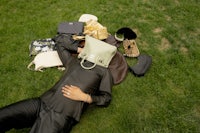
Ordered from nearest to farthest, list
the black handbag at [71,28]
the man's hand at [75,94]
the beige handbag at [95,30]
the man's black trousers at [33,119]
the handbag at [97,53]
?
the man's black trousers at [33,119] < the man's hand at [75,94] < the handbag at [97,53] < the beige handbag at [95,30] < the black handbag at [71,28]

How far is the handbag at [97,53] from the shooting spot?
4527 millimetres

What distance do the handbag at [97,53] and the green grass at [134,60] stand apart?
0.65 meters

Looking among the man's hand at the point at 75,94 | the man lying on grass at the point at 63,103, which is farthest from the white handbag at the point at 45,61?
the man's hand at the point at 75,94

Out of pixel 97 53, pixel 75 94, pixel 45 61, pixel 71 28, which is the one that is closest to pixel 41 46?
pixel 45 61

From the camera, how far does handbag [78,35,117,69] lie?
4527 mm

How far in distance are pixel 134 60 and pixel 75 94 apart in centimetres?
182

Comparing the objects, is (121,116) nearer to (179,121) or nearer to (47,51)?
(179,121)

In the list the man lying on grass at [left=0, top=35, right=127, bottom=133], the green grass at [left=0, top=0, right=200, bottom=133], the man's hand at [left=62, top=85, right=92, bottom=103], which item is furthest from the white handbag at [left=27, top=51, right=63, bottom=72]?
the man's hand at [left=62, top=85, right=92, bottom=103]

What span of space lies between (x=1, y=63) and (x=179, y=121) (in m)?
3.44

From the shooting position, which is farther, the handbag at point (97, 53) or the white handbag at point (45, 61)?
the white handbag at point (45, 61)

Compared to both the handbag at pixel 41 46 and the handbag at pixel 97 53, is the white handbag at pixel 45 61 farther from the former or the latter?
the handbag at pixel 97 53

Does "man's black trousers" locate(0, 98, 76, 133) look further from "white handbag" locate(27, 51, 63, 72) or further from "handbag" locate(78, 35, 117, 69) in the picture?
"white handbag" locate(27, 51, 63, 72)

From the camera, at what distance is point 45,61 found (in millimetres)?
5246

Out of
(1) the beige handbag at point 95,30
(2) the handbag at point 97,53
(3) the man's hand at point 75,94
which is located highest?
(2) the handbag at point 97,53
